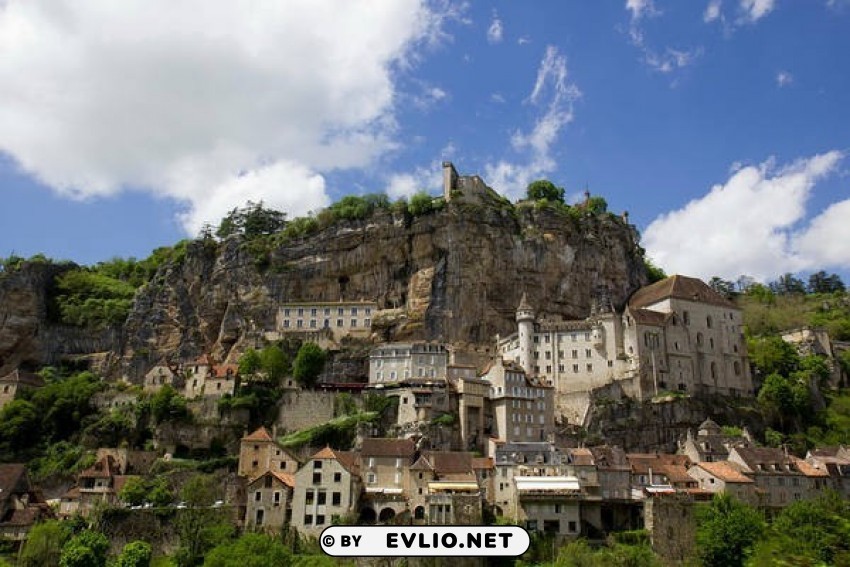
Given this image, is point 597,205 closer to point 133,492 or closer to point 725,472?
point 725,472

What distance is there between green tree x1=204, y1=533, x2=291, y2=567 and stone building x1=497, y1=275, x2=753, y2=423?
32790mm

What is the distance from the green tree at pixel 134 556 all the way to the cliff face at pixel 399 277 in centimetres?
3132

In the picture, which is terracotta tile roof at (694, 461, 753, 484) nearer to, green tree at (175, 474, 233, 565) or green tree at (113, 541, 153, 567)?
green tree at (175, 474, 233, 565)

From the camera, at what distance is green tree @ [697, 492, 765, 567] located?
45.4 metres

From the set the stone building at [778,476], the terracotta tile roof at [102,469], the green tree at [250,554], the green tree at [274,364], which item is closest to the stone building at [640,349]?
the stone building at [778,476]

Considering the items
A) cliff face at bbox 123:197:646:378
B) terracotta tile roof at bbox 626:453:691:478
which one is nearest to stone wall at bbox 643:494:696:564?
terracotta tile roof at bbox 626:453:691:478

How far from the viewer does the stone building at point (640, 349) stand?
71.3 m

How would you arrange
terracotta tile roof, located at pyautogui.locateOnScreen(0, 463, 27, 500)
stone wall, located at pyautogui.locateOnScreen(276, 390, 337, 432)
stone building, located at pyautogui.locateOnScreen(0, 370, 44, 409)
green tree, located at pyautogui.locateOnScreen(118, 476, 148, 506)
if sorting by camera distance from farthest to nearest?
stone building, located at pyautogui.locateOnScreen(0, 370, 44, 409), stone wall, located at pyautogui.locateOnScreen(276, 390, 337, 432), terracotta tile roof, located at pyautogui.locateOnScreen(0, 463, 27, 500), green tree, located at pyautogui.locateOnScreen(118, 476, 148, 506)

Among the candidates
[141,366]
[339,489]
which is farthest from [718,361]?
[141,366]

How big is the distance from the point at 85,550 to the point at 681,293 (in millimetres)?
57995

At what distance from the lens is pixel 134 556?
47219 millimetres

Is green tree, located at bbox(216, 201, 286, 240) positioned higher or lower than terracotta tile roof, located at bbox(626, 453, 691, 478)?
higher

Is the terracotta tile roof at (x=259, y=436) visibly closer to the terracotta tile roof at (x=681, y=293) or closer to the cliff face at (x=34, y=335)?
the cliff face at (x=34, y=335)

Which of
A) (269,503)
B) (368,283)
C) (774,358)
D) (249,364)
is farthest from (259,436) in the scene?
(774,358)
